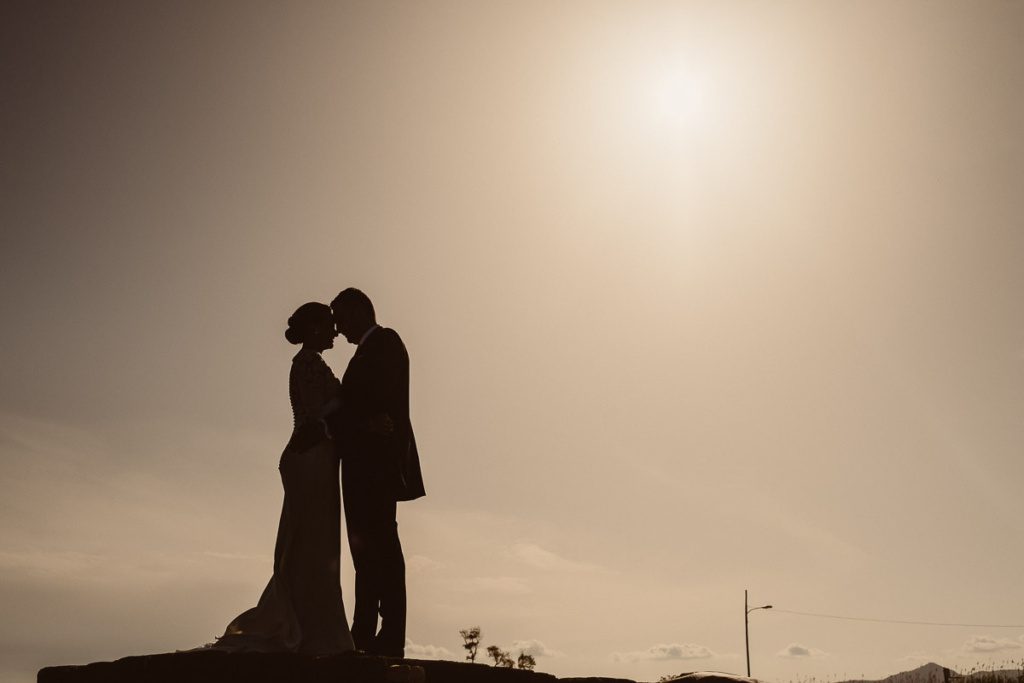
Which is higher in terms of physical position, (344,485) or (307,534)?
(344,485)

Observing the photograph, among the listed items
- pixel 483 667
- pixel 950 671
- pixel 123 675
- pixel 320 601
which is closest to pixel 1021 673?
pixel 950 671

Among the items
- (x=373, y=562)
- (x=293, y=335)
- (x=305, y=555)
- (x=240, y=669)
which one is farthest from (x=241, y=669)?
(x=293, y=335)

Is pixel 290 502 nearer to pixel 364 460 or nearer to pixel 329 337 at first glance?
pixel 364 460

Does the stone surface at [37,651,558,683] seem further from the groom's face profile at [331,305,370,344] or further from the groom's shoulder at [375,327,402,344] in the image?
the groom's face profile at [331,305,370,344]

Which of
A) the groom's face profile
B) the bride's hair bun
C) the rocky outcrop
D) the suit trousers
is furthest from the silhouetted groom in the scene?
the rocky outcrop

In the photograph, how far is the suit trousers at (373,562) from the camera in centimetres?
719

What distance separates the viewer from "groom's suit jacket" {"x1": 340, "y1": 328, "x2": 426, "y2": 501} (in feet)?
24.0

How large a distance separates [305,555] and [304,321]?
203 cm

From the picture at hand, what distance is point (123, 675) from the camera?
19.1ft

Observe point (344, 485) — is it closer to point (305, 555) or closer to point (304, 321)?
point (305, 555)

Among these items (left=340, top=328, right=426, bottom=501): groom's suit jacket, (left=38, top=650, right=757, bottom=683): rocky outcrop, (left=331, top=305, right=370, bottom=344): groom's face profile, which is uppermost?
(left=331, top=305, right=370, bottom=344): groom's face profile

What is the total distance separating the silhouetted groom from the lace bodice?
15cm

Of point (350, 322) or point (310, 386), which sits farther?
point (350, 322)

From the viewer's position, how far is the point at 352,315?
7.80 meters
